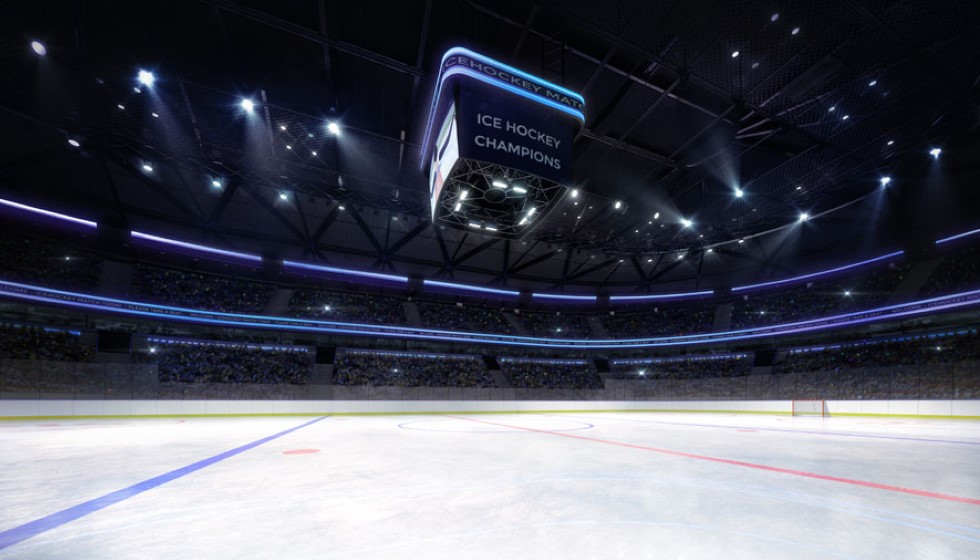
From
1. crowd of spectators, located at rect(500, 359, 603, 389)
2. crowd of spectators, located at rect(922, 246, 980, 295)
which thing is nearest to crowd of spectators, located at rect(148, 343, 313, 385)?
crowd of spectators, located at rect(500, 359, 603, 389)

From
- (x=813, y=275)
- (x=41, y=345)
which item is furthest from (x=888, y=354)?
(x=41, y=345)

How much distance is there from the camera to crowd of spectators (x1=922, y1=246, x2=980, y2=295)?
20516mm

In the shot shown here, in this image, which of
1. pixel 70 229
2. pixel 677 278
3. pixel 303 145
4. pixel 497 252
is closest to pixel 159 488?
pixel 303 145

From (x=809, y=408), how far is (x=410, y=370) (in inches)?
979

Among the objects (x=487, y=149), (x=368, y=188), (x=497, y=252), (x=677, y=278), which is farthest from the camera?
(x=677, y=278)

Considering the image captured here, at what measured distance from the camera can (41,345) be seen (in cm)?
1795

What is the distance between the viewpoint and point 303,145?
15.2 m

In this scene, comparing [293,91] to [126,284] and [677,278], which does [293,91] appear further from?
[677,278]

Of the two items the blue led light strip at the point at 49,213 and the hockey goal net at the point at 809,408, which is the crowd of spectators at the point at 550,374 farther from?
the blue led light strip at the point at 49,213

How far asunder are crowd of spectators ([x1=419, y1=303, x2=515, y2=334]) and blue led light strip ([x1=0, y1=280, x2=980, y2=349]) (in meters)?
1.38

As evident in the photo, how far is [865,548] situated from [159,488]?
6.71 metres

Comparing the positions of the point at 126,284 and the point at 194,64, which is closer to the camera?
the point at 194,64

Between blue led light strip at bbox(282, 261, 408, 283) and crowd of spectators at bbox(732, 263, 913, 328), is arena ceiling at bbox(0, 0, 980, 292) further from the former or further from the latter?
crowd of spectators at bbox(732, 263, 913, 328)

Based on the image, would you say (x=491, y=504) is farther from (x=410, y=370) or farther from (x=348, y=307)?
(x=348, y=307)
